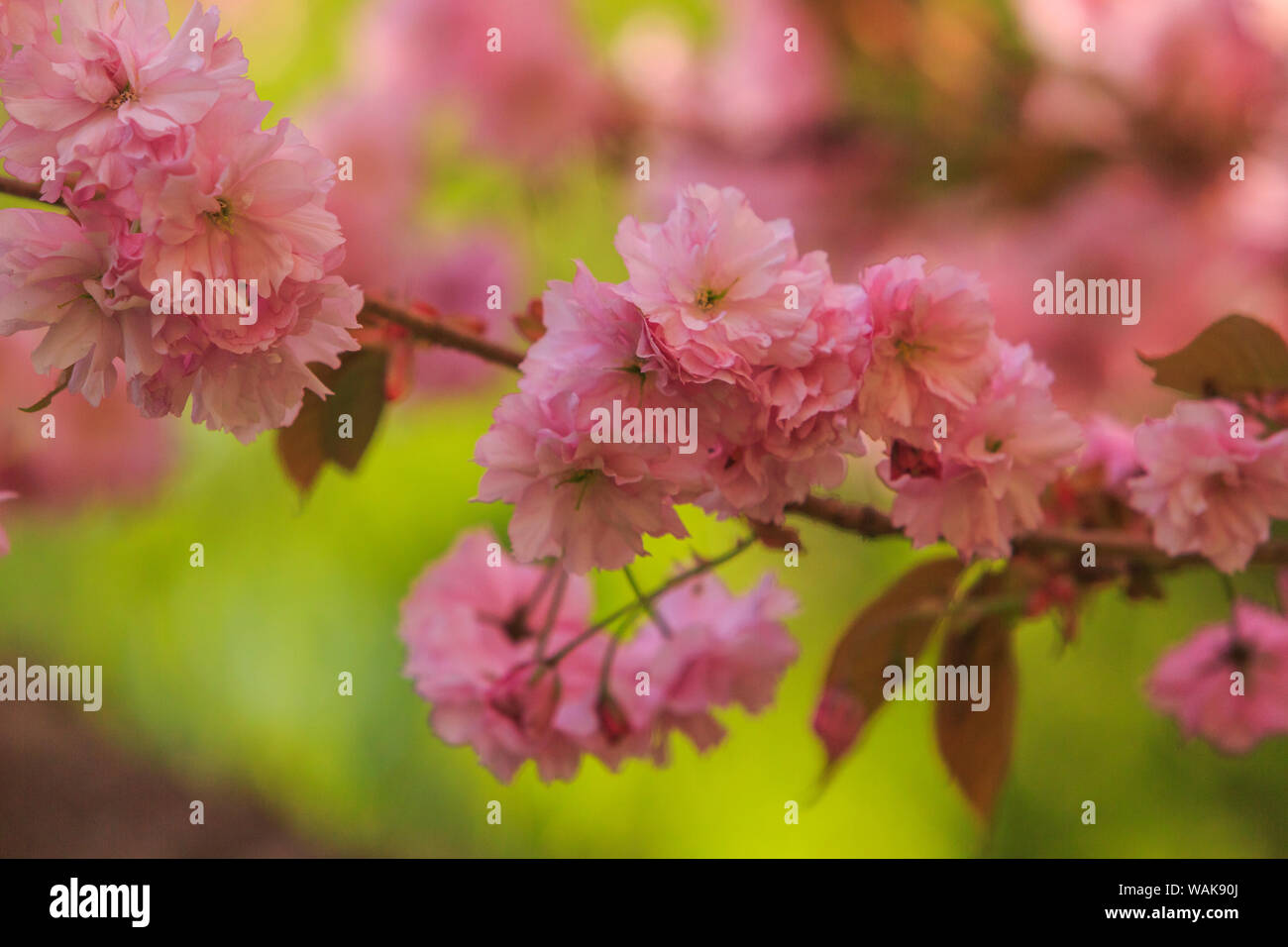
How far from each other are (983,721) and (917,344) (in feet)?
0.75

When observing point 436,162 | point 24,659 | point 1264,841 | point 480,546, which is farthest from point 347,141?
point 1264,841

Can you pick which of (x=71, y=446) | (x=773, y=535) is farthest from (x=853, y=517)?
(x=71, y=446)

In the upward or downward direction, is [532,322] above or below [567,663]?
above

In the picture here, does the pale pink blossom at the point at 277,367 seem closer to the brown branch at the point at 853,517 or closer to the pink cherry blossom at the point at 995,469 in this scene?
the brown branch at the point at 853,517

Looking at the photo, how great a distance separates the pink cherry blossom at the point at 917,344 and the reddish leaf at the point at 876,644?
0.15m

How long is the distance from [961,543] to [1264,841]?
134 centimetres

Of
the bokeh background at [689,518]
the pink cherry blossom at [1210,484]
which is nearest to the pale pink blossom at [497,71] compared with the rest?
the bokeh background at [689,518]

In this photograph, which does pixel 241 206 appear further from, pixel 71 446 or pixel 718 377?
pixel 71 446

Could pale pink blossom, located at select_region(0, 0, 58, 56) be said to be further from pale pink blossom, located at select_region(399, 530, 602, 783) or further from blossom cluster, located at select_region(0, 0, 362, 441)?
pale pink blossom, located at select_region(399, 530, 602, 783)

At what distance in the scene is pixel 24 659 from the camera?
65.1 inches

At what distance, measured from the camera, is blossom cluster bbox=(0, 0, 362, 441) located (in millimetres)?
266

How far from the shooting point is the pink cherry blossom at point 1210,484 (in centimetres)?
35

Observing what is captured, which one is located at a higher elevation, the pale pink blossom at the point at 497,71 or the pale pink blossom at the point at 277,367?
the pale pink blossom at the point at 497,71

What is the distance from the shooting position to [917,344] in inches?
12.1
